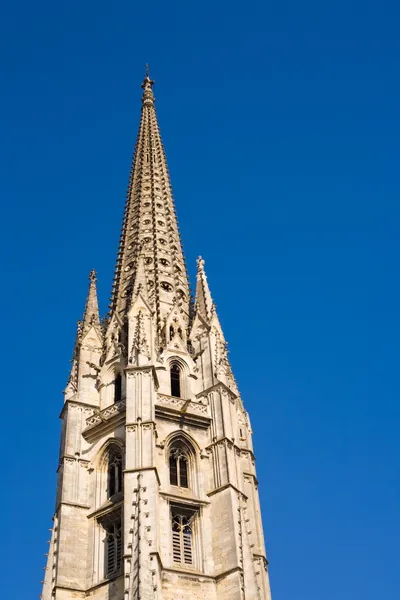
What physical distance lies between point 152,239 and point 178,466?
61.4 ft

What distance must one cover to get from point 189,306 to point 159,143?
60.2 ft

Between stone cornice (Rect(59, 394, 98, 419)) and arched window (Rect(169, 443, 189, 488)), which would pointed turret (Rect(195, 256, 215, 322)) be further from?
arched window (Rect(169, 443, 189, 488))

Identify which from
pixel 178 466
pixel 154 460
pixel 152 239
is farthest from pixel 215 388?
pixel 152 239

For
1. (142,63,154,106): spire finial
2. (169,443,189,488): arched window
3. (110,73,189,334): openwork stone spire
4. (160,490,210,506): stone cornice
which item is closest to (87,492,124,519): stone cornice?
(160,490,210,506): stone cornice

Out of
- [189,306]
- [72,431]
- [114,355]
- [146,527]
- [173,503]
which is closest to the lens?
[146,527]

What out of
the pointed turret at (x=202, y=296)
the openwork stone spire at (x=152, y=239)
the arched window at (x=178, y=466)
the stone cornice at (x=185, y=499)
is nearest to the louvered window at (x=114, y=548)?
the stone cornice at (x=185, y=499)

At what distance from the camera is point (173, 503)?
149 ft

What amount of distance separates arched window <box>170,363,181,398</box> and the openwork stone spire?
116 inches

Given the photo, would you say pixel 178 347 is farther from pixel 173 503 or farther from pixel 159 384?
pixel 173 503

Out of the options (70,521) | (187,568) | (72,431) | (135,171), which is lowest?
(187,568)

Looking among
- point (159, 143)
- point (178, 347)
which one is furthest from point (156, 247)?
point (159, 143)

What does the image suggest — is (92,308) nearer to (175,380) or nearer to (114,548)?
(175,380)

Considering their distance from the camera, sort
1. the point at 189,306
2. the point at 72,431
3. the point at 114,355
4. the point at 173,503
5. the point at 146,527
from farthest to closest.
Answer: the point at 189,306 < the point at 114,355 < the point at 72,431 < the point at 173,503 < the point at 146,527

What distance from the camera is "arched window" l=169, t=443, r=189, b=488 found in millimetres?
46875
